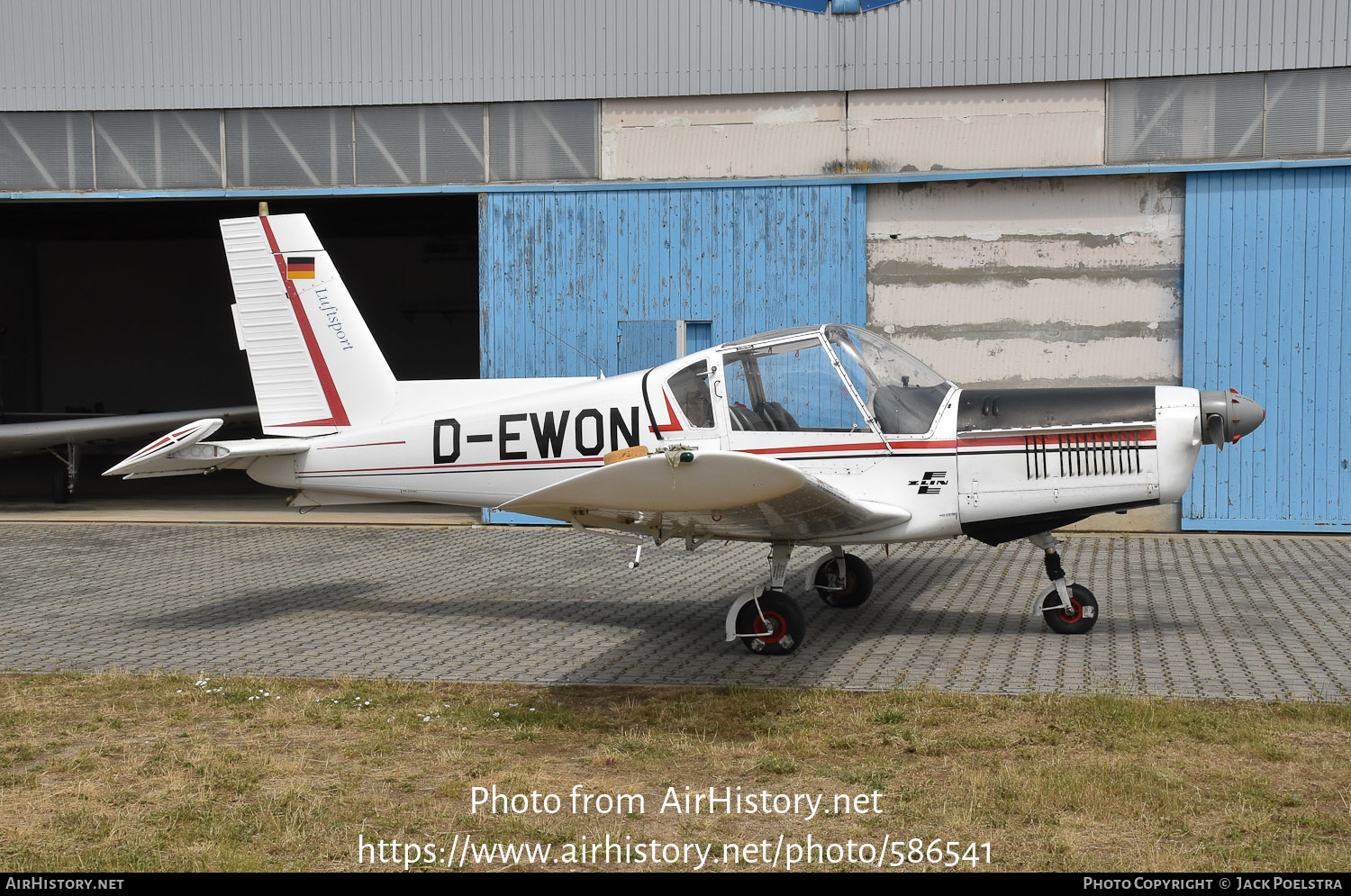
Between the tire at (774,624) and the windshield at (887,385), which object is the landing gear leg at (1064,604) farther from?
the tire at (774,624)

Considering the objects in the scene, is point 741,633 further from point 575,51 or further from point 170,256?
A: point 170,256

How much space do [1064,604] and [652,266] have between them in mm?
7373

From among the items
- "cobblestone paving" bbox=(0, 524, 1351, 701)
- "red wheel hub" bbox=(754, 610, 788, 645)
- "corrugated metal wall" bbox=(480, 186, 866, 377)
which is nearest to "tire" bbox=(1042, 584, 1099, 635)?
"cobblestone paving" bbox=(0, 524, 1351, 701)

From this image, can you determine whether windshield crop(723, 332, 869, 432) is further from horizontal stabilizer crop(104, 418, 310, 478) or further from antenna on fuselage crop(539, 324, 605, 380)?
antenna on fuselage crop(539, 324, 605, 380)

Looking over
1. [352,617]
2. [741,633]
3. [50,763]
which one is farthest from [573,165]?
[50,763]

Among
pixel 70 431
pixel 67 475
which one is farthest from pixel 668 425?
pixel 67 475

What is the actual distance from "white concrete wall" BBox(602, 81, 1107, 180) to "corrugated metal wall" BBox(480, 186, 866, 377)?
0.36 metres

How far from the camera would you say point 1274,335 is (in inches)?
489

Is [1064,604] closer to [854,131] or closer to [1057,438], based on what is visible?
[1057,438]

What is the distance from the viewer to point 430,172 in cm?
1409

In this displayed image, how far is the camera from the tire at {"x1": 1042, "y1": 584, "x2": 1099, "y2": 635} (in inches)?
299

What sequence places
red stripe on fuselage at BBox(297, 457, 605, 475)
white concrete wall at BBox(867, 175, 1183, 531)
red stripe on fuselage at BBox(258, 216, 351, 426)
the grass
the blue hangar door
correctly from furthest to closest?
white concrete wall at BBox(867, 175, 1183, 531) < the blue hangar door < red stripe on fuselage at BBox(258, 216, 351, 426) < red stripe on fuselage at BBox(297, 457, 605, 475) < the grass

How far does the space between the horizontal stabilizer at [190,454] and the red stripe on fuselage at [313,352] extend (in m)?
0.49
